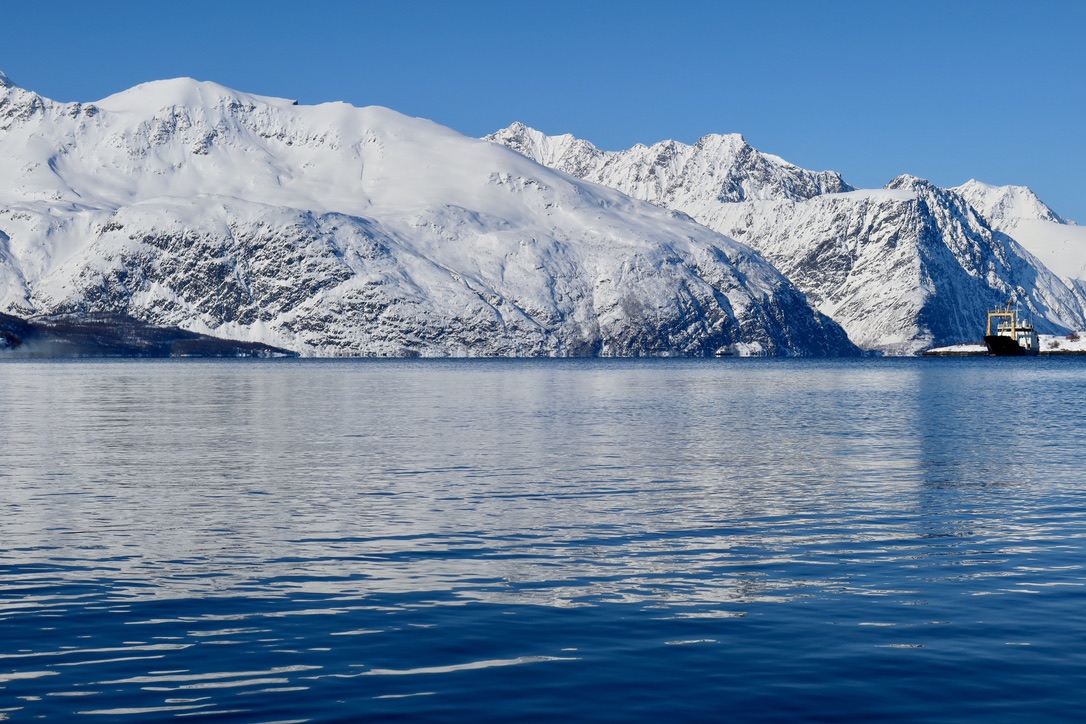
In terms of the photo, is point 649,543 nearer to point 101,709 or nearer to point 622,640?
point 622,640

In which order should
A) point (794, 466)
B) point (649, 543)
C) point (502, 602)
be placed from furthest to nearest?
point (794, 466), point (649, 543), point (502, 602)

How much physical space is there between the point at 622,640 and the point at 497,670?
11.6 feet

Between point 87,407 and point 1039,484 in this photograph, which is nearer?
point 1039,484

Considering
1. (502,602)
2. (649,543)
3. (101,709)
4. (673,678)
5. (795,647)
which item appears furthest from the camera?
(649,543)

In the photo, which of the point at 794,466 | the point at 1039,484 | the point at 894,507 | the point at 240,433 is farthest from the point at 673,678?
the point at 240,433

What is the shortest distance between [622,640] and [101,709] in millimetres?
10459

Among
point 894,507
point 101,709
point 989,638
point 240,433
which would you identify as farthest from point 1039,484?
point 240,433

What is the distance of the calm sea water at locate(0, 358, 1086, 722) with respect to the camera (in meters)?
23.8

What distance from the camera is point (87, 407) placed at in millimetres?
126625

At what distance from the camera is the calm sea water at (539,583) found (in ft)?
78.0

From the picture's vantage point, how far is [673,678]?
24.8 meters

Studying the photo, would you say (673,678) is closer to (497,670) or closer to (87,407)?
(497,670)

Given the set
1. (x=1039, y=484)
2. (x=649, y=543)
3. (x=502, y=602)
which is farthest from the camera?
(x=1039, y=484)

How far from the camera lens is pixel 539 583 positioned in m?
34.3
